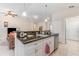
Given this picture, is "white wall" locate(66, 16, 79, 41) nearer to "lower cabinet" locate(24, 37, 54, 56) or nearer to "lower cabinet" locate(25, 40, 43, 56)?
"lower cabinet" locate(24, 37, 54, 56)

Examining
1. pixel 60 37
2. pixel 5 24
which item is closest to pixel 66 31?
pixel 60 37

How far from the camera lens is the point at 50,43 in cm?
231

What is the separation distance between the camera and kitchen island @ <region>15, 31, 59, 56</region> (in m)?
2.09

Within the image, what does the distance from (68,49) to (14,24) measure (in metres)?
1.21

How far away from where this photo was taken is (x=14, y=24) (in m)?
2.08

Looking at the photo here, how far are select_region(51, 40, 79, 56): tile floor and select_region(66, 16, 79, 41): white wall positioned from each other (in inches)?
4.2

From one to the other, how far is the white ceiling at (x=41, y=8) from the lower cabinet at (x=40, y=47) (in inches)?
19.1

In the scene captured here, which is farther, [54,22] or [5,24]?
[54,22]

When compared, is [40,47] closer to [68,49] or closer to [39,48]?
[39,48]

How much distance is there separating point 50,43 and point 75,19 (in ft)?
2.38

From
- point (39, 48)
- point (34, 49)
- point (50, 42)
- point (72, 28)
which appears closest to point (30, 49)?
point (34, 49)

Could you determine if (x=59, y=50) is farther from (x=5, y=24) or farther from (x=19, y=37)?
(x=5, y=24)

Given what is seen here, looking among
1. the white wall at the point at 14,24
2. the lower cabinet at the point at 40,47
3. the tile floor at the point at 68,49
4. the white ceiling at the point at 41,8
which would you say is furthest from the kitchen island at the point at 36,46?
the white ceiling at the point at 41,8

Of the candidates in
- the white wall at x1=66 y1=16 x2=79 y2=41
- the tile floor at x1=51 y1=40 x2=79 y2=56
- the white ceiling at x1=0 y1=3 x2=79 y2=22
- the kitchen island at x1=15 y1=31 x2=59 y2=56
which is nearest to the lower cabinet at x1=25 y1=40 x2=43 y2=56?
the kitchen island at x1=15 y1=31 x2=59 y2=56
